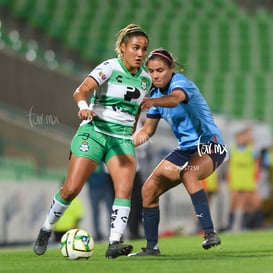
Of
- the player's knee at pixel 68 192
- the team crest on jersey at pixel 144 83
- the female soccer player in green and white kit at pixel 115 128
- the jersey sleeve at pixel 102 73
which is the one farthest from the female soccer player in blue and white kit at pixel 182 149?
the player's knee at pixel 68 192

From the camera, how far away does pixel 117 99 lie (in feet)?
30.7

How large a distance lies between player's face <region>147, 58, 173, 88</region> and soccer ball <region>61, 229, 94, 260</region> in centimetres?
158

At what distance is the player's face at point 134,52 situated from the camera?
368 inches

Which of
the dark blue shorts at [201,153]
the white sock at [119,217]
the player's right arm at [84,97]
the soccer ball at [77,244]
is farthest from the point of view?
the dark blue shorts at [201,153]

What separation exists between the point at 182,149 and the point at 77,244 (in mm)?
1529

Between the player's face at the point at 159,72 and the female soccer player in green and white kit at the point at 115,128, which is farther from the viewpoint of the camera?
the player's face at the point at 159,72

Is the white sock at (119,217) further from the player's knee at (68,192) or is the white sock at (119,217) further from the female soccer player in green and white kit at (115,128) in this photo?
the player's knee at (68,192)

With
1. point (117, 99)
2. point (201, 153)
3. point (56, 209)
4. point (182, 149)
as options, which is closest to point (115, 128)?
point (117, 99)

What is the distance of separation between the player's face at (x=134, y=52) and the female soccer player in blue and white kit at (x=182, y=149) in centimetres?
49

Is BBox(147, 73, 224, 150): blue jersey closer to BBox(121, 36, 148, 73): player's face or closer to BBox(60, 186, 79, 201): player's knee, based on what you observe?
BBox(121, 36, 148, 73): player's face

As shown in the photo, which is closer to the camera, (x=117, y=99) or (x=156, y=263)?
(x=156, y=263)

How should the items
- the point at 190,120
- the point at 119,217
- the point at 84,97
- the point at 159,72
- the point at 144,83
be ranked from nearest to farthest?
the point at 84,97 → the point at 119,217 → the point at 144,83 → the point at 159,72 → the point at 190,120

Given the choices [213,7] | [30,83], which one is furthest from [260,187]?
[213,7]

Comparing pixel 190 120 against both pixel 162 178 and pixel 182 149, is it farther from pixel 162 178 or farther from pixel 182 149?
pixel 162 178
